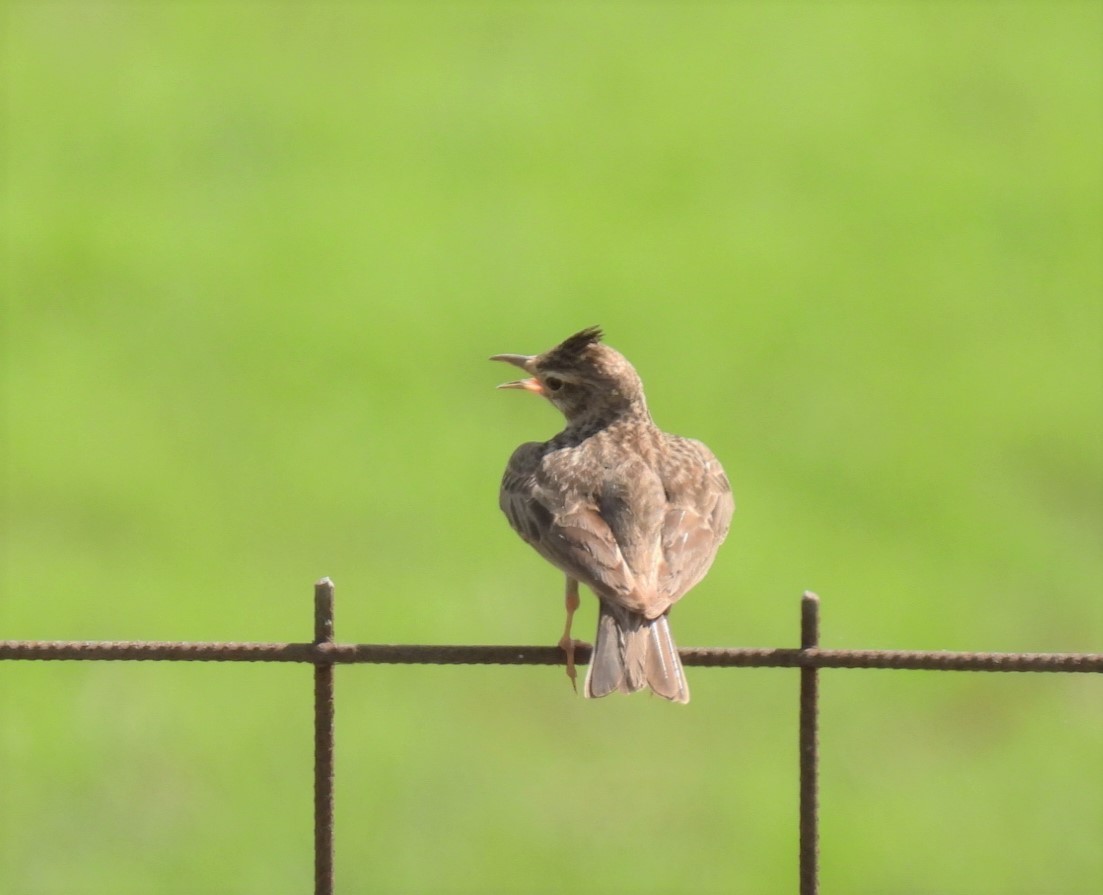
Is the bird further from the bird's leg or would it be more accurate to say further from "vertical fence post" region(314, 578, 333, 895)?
"vertical fence post" region(314, 578, 333, 895)

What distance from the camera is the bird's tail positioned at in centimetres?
375

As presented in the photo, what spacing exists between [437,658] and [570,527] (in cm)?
150

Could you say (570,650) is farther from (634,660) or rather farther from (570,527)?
(570,527)

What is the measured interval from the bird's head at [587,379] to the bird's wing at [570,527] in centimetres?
56

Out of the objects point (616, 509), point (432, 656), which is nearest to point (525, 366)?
point (616, 509)

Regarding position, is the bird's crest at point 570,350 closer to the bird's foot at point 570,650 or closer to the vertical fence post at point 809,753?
the bird's foot at point 570,650

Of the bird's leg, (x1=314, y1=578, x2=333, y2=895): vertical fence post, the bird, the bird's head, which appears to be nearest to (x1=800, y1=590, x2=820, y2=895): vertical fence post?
the bird

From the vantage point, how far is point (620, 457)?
4.97m

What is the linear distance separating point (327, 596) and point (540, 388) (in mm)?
2671

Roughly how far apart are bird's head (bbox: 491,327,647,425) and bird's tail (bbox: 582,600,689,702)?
1.69 meters

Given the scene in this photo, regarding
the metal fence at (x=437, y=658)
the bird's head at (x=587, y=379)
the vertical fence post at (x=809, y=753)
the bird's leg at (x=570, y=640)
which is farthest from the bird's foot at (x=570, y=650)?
the bird's head at (x=587, y=379)

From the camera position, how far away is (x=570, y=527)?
14.5 feet

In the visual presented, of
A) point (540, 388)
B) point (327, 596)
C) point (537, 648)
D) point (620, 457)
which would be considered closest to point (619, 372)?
point (540, 388)

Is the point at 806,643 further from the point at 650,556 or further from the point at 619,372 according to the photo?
the point at 619,372
